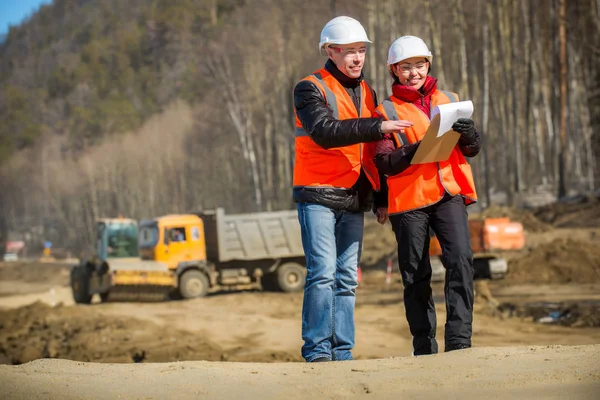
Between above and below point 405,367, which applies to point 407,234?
above

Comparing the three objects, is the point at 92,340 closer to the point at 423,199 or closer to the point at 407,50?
the point at 423,199

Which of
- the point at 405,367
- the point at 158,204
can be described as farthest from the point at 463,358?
the point at 158,204

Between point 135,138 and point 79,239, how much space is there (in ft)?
32.4

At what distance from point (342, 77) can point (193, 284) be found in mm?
19247

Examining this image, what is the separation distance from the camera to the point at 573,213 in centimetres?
2908

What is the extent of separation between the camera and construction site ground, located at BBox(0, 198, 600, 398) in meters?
12.7

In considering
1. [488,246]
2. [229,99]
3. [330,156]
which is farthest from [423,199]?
[229,99]

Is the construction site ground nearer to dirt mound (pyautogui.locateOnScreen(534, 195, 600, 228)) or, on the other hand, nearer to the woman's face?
dirt mound (pyautogui.locateOnScreen(534, 195, 600, 228))

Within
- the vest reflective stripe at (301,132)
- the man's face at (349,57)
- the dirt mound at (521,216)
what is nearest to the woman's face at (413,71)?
the man's face at (349,57)

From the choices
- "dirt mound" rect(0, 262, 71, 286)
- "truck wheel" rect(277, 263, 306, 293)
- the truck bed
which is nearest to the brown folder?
the truck bed

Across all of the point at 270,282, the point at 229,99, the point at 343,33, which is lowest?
the point at 270,282

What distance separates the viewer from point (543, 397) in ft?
12.4

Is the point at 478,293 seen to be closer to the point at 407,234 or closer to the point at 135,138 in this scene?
the point at 407,234

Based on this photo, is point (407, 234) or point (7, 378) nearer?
point (7, 378)
